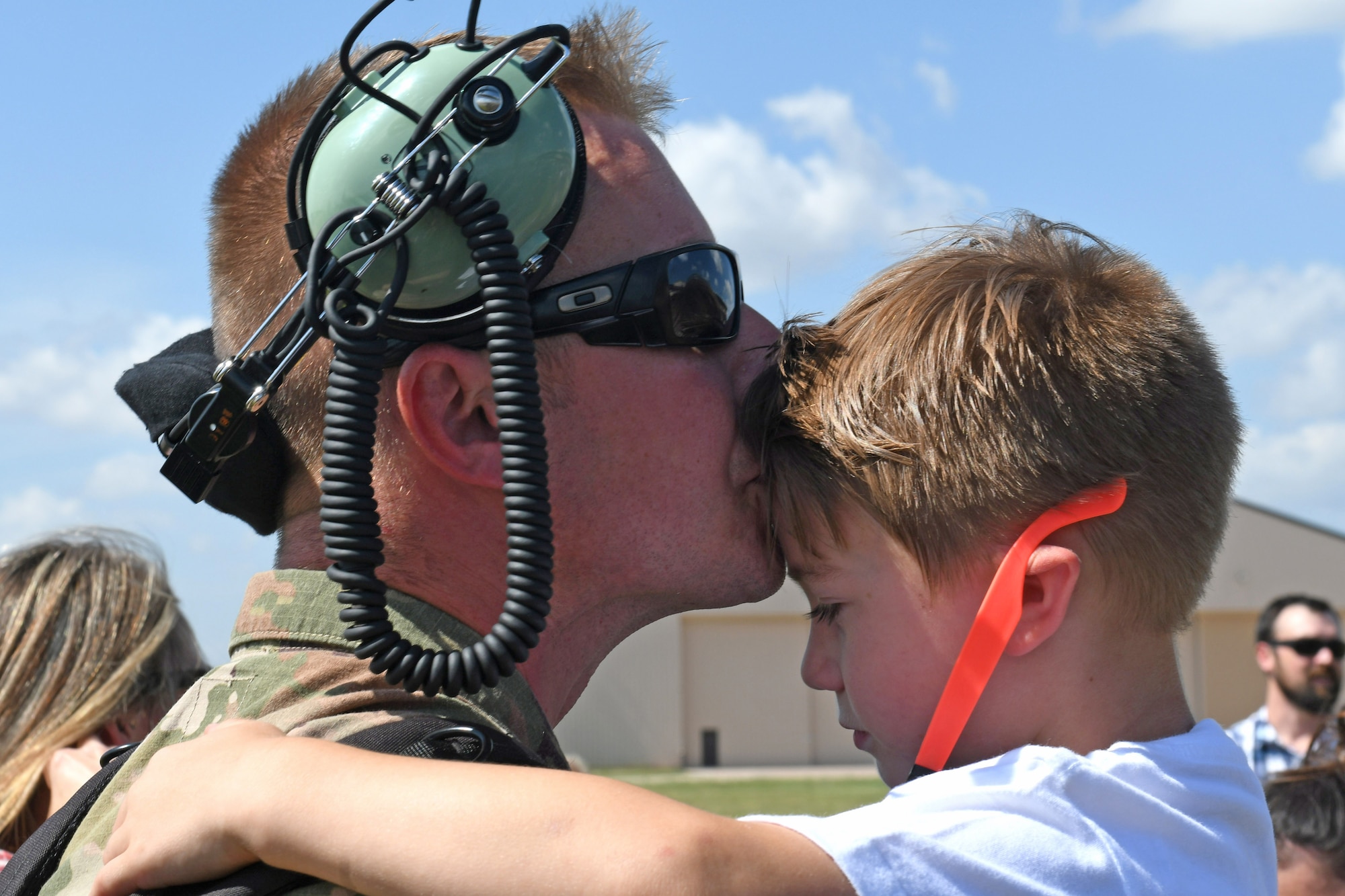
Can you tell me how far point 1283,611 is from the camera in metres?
7.98

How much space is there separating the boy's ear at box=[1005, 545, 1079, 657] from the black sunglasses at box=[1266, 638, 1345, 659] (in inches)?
250

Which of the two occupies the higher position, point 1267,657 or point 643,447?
point 643,447

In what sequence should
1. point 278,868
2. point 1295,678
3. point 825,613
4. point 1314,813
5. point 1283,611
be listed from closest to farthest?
point 278,868 < point 825,613 < point 1314,813 < point 1295,678 < point 1283,611

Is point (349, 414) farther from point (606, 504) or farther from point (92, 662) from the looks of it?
point (92, 662)

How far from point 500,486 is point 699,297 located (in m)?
0.52

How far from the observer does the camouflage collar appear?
6.79 ft

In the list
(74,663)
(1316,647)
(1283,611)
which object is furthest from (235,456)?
(1283,611)

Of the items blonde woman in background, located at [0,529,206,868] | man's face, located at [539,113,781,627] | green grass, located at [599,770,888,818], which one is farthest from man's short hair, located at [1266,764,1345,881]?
green grass, located at [599,770,888,818]

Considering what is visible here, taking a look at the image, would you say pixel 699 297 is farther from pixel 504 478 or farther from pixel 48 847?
pixel 48 847

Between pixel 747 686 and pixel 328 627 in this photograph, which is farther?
pixel 747 686

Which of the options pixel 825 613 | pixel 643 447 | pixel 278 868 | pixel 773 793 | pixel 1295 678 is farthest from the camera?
pixel 773 793

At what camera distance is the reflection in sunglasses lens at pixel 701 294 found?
92.4 inches

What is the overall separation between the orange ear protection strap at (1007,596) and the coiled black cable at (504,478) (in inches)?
30.7

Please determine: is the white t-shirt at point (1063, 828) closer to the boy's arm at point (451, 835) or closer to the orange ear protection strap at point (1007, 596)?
the boy's arm at point (451, 835)
